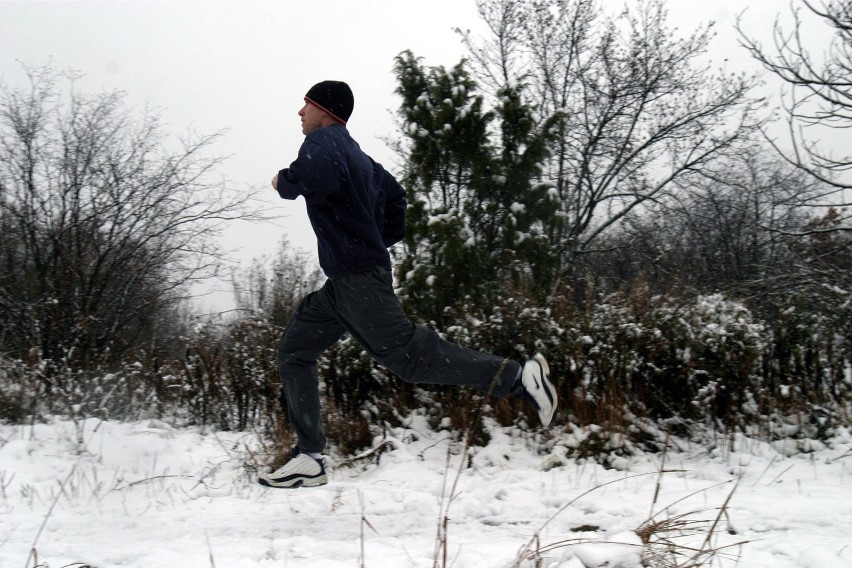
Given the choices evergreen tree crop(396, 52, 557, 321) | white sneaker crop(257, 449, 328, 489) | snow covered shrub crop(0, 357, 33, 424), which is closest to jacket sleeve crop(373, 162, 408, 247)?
white sneaker crop(257, 449, 328, 489)

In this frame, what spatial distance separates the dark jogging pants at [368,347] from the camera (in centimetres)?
278

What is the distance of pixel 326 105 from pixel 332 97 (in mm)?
50

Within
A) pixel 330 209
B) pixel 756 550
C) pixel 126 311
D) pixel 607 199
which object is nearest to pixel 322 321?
pixel 330 209

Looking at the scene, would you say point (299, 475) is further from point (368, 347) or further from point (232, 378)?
point (232, 378)

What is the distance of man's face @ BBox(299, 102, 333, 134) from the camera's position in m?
2.96

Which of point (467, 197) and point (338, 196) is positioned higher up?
point (467, 197)

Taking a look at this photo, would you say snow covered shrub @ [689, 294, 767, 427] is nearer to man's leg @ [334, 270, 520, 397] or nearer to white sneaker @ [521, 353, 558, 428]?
white sneaker @ [521, 353, 558, 428]

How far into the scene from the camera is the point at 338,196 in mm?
2727

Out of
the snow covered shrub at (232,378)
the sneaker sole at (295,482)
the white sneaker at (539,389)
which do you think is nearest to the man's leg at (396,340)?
the white sneaker at (539,389)

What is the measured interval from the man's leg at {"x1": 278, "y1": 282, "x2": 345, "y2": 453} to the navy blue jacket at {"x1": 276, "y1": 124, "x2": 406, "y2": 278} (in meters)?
0.32

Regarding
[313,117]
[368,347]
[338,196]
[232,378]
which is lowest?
[232,378]

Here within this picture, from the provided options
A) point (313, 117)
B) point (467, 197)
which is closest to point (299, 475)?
point (313, 117)

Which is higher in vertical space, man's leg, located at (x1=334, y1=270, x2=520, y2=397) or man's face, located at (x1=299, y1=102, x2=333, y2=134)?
man's face, located at (x1=299, y1=102, x2=333, y2=134)

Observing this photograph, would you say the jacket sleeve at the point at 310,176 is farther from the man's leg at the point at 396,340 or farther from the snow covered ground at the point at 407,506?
the snow covered ground at the point at 407,506
